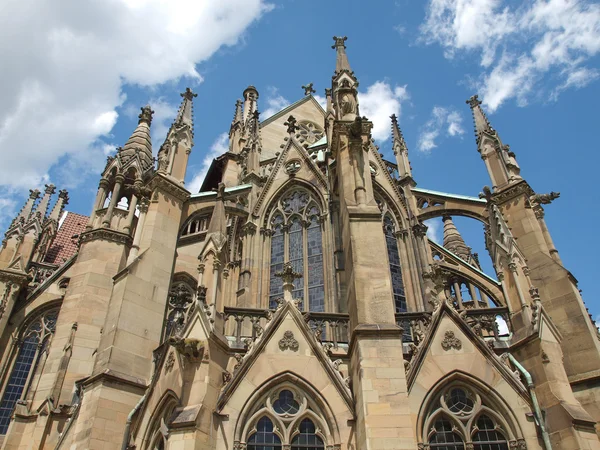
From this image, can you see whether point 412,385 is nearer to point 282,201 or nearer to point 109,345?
point 109,345

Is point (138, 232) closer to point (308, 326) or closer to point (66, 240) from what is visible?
point (308, 326)

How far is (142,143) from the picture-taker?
20391 mm

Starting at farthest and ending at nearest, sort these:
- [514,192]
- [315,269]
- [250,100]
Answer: [250,100], [514,192], [315,269]

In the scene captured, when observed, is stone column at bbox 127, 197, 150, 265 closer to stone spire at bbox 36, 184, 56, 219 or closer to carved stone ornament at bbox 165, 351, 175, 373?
carved stone ornament at bbox 165, 351, 175, 373

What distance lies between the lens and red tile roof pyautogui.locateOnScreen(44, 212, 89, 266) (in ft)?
85.3

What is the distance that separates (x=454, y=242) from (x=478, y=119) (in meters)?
17.9

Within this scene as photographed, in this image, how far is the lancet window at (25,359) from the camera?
1697 centimetres

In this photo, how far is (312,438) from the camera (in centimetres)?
945

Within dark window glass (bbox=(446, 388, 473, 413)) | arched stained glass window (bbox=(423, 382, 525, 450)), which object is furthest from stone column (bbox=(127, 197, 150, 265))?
dark window glass (bbox=(446, 388, 473, 413))

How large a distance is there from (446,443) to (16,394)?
14.7 meters

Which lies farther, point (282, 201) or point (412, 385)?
point (282, 201)

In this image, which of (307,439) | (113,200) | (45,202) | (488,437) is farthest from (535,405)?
(45,202)

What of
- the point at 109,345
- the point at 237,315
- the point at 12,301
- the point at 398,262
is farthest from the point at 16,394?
the point at 398,262

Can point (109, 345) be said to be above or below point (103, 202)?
below
